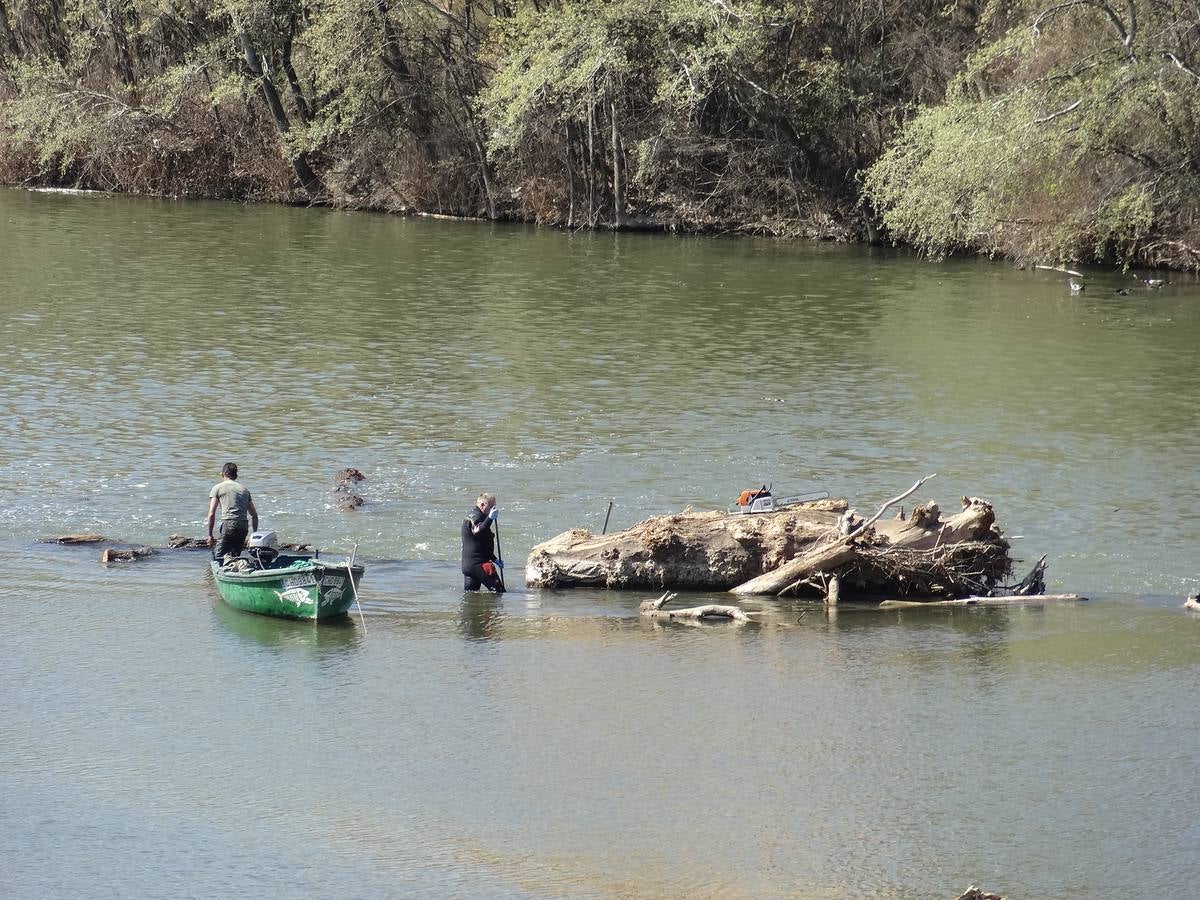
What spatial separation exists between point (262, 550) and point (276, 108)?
1645 inches

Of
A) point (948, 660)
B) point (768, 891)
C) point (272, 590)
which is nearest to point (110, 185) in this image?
point (272, 590)

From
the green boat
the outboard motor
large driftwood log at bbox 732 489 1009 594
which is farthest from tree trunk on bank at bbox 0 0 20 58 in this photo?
large driftwood log at bbox 732 489 1009 594

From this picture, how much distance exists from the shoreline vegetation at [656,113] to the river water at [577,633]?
4490 millimetres

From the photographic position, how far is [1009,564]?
17984mm

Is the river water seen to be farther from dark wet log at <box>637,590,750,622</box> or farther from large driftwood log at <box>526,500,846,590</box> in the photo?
large driftwood log at <box>526,500,846,590</box>

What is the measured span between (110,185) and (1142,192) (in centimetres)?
3889

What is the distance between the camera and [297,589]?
1688cm

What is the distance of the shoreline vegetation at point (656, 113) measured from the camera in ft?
128

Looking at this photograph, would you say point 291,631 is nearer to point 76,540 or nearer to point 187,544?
point 187,544

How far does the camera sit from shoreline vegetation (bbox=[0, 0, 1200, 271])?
128 feet

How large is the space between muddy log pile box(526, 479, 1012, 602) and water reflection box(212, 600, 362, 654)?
2.52m

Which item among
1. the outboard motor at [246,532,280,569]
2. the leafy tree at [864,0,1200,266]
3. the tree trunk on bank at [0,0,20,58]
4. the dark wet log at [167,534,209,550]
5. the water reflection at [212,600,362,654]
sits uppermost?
the tree trunk on bank at [0,0,20,58]

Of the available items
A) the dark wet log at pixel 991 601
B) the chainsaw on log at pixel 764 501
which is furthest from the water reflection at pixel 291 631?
the dark wet log at pixel 991 601

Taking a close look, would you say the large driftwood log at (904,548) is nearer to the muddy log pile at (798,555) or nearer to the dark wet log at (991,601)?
the muddy log pile at (798,555)
